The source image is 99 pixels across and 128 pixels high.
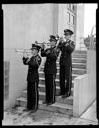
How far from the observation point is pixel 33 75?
5219mm

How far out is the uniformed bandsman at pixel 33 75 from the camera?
5152 millimetres

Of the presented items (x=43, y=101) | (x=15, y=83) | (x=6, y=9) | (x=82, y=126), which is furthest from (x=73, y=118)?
(x=6, y=9)

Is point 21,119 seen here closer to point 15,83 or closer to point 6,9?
point 15,83

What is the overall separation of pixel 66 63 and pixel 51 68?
448mm

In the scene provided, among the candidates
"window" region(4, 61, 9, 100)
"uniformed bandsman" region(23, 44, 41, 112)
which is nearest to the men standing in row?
"uniformed bandsman" region(23, 44, 41, 112)

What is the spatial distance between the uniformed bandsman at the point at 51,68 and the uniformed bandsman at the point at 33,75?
25 cm

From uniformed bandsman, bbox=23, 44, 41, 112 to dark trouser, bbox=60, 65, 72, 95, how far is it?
0.76m

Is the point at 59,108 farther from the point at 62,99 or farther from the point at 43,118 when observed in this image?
the point at 43,118

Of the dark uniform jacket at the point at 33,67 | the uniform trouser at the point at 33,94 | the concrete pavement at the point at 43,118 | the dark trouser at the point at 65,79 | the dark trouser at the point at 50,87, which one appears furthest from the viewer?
the dark trouser at the point at 65,79

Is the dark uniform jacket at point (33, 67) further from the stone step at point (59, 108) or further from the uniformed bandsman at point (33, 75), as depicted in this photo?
the stone step at point (59, 108)

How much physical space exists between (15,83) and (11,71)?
1.36ft

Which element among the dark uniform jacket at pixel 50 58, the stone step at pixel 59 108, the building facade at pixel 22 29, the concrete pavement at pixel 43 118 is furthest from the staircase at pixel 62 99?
the dark uniform jacket at pixel 50 58

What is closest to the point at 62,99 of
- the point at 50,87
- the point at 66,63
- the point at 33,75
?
the point at 50,87

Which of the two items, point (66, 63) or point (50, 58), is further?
point (66, 63)
